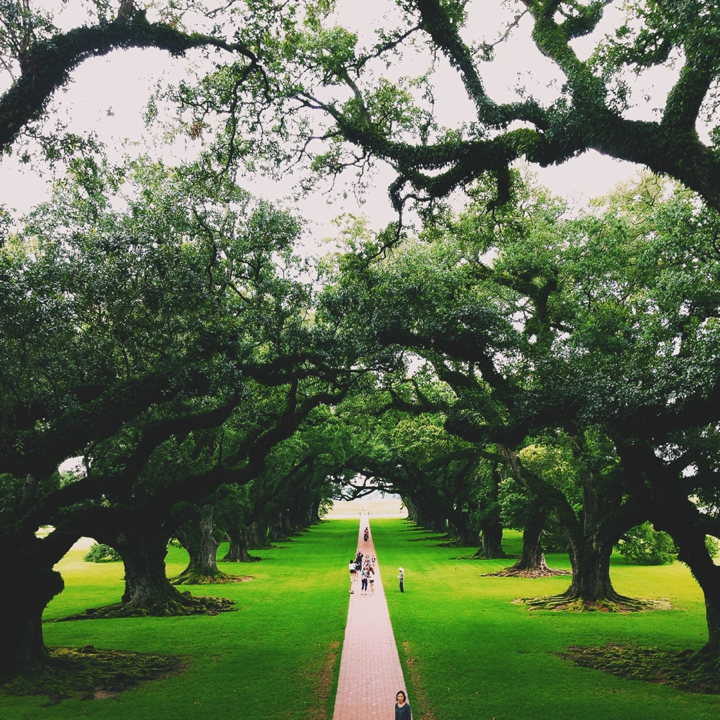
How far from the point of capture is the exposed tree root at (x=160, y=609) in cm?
2102

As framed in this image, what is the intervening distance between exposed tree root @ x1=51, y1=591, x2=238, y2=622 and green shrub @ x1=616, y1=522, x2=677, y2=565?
24890 mm

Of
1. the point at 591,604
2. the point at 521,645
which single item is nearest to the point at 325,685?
the point at 521,645

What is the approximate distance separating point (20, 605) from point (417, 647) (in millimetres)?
9708

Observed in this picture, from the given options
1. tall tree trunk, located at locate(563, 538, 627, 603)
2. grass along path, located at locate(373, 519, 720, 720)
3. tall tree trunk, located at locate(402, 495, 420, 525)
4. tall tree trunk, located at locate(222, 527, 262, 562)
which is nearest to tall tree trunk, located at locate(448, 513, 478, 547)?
grass along path, located at locate(373, 519, 720, 720)

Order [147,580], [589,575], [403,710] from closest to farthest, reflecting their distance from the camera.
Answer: [403,710] < [589,575] < [147,580]

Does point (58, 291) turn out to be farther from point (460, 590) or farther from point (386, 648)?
point (460, 590)

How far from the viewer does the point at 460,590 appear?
25.8 metres

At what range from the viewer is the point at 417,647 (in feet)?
50.4

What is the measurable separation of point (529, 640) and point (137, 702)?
34.9ft

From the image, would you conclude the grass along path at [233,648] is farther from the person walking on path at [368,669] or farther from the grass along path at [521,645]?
the grass along path at [521,645]

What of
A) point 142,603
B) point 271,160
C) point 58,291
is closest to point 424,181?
point 271,160

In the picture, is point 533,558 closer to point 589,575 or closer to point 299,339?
point 589,575

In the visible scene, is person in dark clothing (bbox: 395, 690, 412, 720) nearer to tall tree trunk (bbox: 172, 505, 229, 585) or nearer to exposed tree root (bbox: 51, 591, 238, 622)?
exposed tree root (bbox: 51, 591, 238, 622)

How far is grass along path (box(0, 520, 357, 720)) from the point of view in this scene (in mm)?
10547
